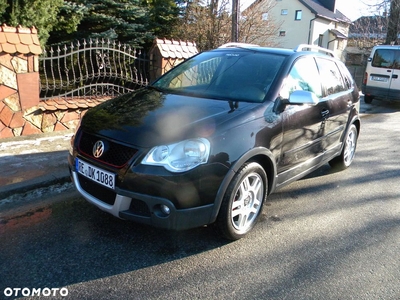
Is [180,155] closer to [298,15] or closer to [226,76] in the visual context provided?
[226,76]

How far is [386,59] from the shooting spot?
11.6 m

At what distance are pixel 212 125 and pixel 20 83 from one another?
382 cm

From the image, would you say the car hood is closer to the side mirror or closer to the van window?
the side mirror

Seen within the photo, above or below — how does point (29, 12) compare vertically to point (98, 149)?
above

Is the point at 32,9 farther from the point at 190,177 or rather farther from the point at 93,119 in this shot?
the point at 190,177

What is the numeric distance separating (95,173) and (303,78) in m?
2.45

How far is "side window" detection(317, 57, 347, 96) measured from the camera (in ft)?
14.1

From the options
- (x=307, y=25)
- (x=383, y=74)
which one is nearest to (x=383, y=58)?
(x=383, y=74)

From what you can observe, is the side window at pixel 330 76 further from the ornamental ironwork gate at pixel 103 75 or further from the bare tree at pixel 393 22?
the bare tree at pixel 393 22

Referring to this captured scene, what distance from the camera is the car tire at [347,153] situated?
5.07 m

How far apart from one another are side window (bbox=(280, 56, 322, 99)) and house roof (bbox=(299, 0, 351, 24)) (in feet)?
110

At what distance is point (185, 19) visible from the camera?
11156 mm

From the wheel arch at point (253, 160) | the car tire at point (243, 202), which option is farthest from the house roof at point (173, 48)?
the car tire at point (243, 202)

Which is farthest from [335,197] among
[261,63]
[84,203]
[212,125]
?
[84,203]
